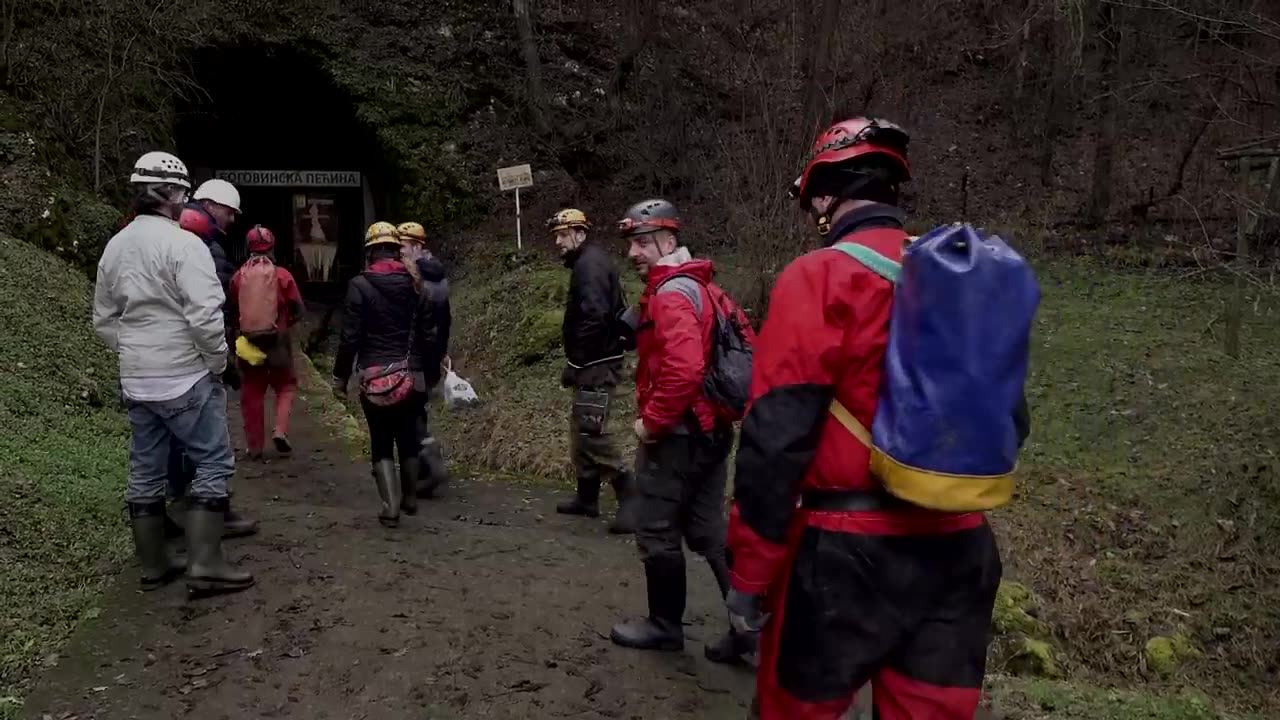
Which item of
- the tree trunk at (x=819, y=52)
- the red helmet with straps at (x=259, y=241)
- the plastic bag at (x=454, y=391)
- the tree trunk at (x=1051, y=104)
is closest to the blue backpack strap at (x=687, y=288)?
the plastic bag at (x=454, y=391)

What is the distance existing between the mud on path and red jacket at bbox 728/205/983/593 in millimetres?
1762

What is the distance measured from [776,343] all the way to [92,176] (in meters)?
15.2

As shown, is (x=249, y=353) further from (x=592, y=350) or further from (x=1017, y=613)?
(x=1017, y=613)

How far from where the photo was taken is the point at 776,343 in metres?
2.46

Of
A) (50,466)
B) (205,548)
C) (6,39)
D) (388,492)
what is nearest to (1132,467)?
(388,492)

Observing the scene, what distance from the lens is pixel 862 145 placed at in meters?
2.62

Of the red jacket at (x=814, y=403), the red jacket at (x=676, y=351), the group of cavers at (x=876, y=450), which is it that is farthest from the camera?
the red jacket at (x=676, y=351)

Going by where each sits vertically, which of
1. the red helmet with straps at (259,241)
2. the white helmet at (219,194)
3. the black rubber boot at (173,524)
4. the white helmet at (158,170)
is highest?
the white helmet at (158,170)

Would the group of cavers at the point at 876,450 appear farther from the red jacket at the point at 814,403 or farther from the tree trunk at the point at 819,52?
the tree trunk at the point at 819,52

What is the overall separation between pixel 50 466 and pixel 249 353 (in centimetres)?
173

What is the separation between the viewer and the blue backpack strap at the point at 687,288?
4.02m

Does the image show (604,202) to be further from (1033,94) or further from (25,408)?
(25,408)

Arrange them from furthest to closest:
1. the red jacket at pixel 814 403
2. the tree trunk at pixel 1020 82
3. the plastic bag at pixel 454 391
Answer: the tree trunk at pixel 1020 82 → the plastic bag at pixel 454 391 → the red jacket at pixel 814 403

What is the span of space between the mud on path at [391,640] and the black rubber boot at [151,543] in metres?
0.08
